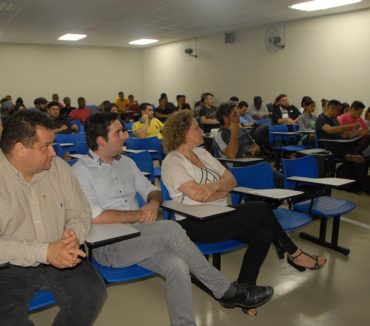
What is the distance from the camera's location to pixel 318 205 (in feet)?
9.59

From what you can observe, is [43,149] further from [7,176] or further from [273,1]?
[273,1]

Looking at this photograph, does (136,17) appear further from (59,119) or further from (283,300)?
(283,300)

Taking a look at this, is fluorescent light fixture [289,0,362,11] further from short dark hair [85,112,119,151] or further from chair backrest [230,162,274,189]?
short dark hair [85,112,119,151]

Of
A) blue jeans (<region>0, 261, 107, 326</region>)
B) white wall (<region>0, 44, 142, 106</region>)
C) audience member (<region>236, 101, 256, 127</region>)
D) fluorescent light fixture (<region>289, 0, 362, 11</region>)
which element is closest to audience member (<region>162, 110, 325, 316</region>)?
blue jeans (<region>0, 261, 107, 326</region>)

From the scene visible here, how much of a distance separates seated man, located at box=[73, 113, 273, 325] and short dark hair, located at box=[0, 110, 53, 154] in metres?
0.48

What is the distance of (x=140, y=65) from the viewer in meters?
14.7

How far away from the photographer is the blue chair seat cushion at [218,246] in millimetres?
2117

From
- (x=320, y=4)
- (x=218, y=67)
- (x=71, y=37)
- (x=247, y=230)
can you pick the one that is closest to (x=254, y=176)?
(x=247, y=230)

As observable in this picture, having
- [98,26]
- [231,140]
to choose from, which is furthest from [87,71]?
[231,140]

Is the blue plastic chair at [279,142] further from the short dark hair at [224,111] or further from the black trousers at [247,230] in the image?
the black trousers at [247,230]

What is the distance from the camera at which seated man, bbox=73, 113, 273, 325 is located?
5.90 feet

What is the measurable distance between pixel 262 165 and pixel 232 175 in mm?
386

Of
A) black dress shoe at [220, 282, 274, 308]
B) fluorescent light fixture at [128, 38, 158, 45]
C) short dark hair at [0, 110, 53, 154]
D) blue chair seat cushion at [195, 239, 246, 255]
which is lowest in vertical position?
black dress shoe at [220, 282, 274, 308]

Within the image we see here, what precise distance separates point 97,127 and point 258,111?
23.5ft
